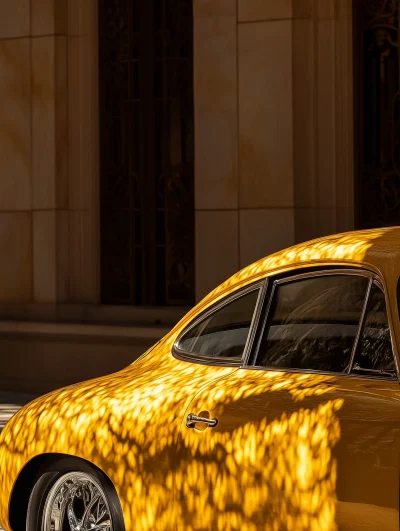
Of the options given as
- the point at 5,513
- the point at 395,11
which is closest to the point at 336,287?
the point at 5,513

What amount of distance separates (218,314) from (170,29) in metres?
8.34

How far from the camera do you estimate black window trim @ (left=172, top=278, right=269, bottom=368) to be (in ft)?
15.2

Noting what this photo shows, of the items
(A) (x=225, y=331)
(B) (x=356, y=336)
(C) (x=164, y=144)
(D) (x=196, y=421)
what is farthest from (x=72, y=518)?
(C) (x=164, y=144)

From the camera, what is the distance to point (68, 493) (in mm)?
5246

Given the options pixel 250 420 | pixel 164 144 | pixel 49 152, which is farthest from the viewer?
pixel 49 152

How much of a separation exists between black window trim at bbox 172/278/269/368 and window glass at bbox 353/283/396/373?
1.75 ft

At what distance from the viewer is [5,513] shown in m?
5.40

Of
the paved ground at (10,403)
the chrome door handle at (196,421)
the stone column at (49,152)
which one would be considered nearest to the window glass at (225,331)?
the chrome door handle at (196,421)

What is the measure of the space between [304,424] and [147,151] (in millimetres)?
8928

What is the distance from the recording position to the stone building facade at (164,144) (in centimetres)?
1162

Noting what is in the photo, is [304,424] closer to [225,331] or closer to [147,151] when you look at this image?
[225,331]

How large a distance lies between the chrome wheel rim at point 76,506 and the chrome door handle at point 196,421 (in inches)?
23.1

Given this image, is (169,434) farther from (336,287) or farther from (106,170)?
(106,170)

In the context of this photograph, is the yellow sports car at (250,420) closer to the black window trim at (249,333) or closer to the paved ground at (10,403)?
the black window trim at (249,333)
